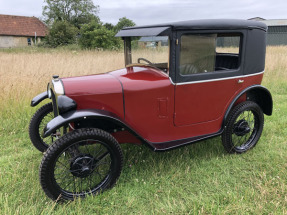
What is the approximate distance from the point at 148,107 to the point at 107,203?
3.52 feet

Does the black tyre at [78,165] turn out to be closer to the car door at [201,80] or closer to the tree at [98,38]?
the car door at [201,80]

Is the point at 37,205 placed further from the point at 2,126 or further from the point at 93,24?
the point at 93,24

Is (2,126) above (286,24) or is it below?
below

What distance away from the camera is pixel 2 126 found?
377 centimetres

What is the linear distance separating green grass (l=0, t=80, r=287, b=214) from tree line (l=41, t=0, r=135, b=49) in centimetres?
909

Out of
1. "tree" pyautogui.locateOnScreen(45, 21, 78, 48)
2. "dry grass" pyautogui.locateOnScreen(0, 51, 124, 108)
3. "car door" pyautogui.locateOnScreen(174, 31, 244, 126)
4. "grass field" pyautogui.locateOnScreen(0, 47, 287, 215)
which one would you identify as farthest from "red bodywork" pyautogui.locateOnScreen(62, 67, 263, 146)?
"tree" pyautogui.locateOnScreen(45, 21, 78, 48)

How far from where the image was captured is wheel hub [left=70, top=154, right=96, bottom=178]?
7.12 feet

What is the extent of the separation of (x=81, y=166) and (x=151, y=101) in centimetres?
A: 98

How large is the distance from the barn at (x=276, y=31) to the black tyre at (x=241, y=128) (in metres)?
25.2

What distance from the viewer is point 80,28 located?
19.3 meters

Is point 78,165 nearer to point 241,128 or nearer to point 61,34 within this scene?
point 241,128

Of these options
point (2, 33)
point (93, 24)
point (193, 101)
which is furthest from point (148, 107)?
point (2, 33)

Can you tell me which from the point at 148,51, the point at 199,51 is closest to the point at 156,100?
the point at 148,51

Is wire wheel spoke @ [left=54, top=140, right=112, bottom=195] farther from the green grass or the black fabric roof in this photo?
the black fabric roof
